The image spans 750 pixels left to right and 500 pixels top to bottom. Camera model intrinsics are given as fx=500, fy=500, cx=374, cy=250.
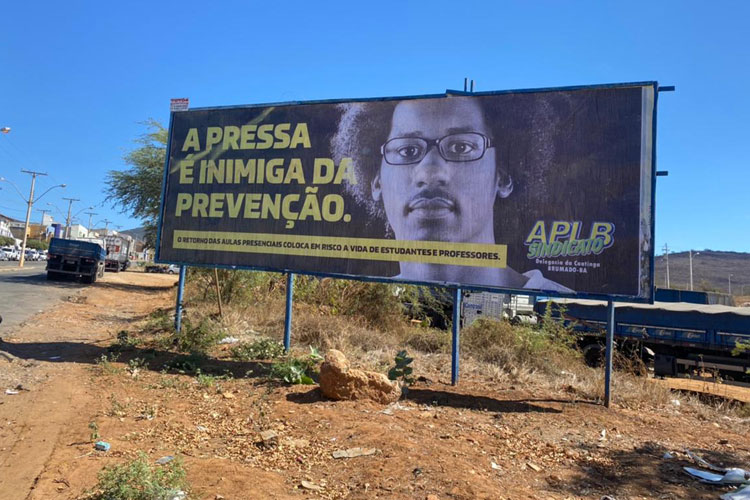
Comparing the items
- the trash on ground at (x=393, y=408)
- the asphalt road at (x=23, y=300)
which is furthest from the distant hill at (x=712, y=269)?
the trash on ground at (x=393, y=408)

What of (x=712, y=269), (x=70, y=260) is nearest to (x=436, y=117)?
(x=70, y=260)

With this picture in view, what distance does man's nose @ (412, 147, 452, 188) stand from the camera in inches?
328

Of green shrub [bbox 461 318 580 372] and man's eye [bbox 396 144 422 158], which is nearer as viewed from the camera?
man's eye [bbox 396 144 422 158]

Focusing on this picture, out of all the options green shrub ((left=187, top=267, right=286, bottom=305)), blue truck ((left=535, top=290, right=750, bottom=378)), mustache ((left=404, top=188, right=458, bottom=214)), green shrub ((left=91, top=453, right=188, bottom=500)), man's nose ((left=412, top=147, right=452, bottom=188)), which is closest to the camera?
green shrub ((left=91, top=453, right=188, bottom=500))

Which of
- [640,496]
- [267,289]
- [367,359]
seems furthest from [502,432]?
[267,289]

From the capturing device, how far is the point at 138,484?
365 cm

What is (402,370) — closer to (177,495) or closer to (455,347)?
(455,347)

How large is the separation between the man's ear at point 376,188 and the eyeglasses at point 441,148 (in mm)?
356

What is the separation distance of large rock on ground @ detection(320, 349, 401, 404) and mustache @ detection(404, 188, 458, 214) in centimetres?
296

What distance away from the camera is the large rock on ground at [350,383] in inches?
257

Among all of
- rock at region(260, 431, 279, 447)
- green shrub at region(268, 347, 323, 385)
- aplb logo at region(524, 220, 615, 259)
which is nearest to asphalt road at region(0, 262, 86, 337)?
green shrub at region(268, 347, 323, 385)

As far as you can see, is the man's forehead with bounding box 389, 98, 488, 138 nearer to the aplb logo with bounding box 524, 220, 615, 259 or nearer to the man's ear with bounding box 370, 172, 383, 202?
the man's ear with bounding box 370, 172, 383, 202

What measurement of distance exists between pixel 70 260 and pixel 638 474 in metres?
29.6

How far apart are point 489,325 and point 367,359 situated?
10.4ft
